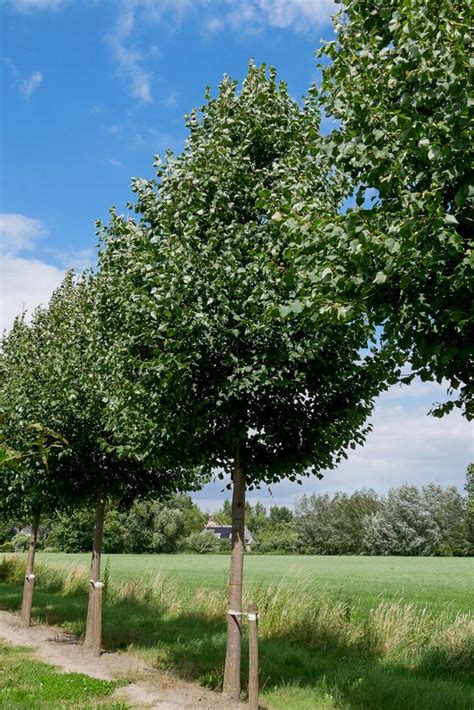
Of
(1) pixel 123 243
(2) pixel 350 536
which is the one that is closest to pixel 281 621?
(1) pixel 123 243

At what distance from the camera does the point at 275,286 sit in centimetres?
897

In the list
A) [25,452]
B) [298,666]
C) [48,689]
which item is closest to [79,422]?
[25,452]

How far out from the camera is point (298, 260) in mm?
6746

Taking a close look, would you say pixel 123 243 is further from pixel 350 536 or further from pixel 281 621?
pixel 350 536

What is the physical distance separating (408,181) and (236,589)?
667cm

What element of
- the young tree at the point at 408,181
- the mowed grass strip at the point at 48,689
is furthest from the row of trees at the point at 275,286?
the mowed grass strip at the point at 48,689

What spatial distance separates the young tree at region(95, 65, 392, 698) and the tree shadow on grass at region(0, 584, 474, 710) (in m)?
1.53

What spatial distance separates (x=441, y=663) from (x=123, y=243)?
991 centimetres

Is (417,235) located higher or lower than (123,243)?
lower

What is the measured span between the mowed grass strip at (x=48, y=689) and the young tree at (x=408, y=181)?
656 cm

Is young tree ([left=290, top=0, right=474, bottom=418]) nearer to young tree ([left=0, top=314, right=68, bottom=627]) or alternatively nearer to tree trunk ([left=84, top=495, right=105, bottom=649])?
young tree ([left=0, top=314, right=68, bottom=627])

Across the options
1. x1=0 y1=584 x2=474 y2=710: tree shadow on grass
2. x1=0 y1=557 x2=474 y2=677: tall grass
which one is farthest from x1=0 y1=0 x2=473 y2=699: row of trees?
x1=0 y1=557 x2=474 y2=677: tall grass

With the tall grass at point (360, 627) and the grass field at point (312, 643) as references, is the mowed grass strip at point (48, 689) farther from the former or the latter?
the tall grass at point (360, 627)

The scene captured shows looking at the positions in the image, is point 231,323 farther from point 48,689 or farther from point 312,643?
point 312,643
